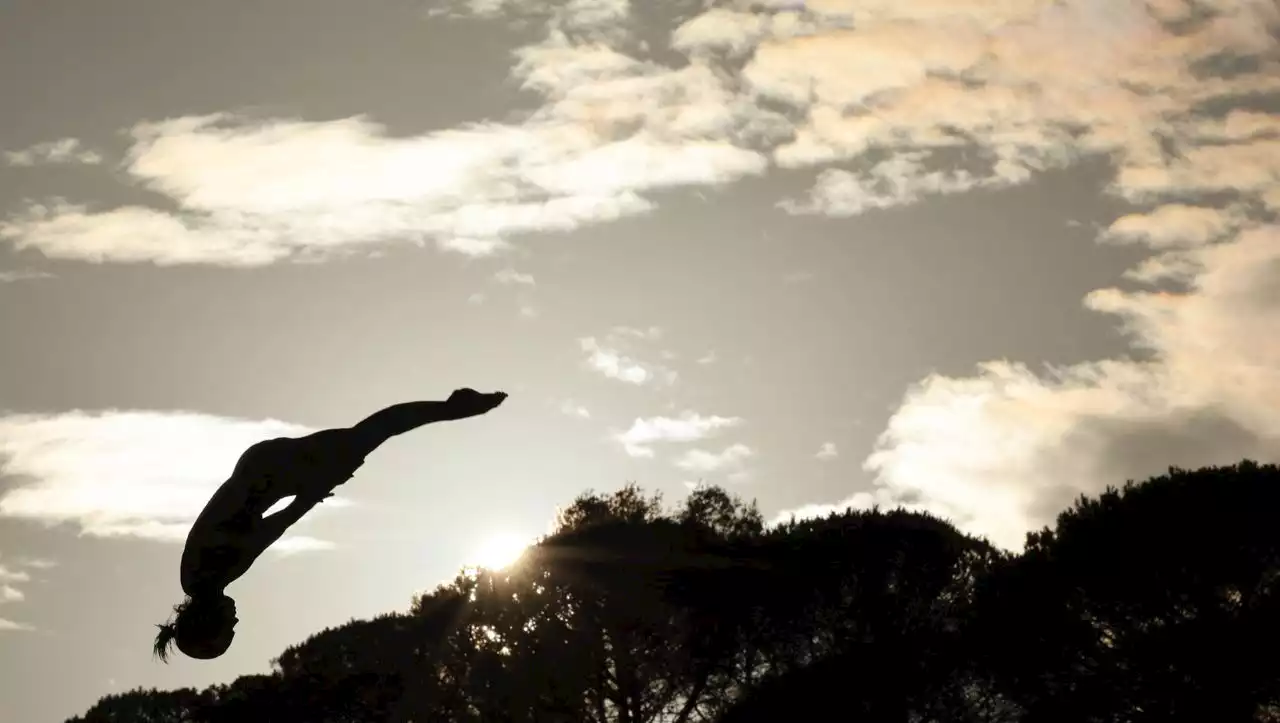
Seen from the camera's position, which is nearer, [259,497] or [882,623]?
[259,497]

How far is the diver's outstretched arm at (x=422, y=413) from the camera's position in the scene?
17.8 feet

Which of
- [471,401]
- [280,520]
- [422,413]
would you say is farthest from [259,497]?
[471,401]

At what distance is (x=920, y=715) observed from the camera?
4212 centimetres

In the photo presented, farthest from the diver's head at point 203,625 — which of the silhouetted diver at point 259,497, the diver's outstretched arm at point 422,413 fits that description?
the diver's outstretched arm at point 422,413

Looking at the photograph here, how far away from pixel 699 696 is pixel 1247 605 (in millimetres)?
19367

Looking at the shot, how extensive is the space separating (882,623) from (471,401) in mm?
40294

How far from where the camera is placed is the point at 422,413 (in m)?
5.55

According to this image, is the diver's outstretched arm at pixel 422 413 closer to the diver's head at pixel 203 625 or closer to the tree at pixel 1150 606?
the diver's head at pixel 203 625

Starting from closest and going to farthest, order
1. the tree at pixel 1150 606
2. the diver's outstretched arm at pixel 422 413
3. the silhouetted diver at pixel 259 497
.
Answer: the silhouetted diver at pixel 259 497 < the diver's outstretched arm at pixel 422 413 < the tree at pixel 1150 606

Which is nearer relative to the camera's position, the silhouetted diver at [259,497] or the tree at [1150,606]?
the silhouetted diver at [259,497]

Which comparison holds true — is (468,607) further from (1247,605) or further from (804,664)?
(1247,605)

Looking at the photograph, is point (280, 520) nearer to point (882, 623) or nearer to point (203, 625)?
point (203, 625)

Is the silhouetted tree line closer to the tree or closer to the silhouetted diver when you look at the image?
the tree

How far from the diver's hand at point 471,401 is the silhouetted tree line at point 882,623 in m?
37.4
